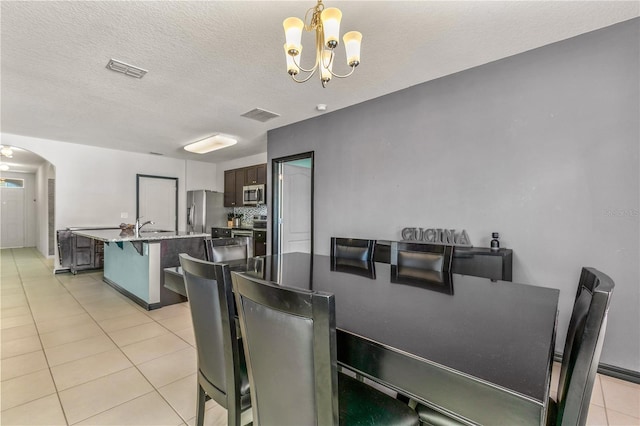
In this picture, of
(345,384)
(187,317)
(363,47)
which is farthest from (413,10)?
(187,317)

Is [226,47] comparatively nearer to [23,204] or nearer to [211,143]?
[211,143]

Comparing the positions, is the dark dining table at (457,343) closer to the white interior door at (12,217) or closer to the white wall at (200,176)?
the white wall at (200,176)

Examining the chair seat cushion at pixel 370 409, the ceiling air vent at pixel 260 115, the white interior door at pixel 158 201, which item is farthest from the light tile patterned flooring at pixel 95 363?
the white interior door at pixel 158 201

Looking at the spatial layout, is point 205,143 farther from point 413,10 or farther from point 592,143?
point 592,143

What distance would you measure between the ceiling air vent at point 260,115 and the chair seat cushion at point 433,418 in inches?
147

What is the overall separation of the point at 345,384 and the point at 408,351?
49 centimetres

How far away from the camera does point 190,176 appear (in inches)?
300

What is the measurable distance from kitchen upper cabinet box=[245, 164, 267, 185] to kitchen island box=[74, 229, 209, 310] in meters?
2.53

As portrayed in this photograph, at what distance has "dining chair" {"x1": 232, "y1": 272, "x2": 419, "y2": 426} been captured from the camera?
2.56 feet

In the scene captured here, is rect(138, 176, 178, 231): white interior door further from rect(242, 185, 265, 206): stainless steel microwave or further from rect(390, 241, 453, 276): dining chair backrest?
rect(390, 241, 453, 276): dining chair backrest

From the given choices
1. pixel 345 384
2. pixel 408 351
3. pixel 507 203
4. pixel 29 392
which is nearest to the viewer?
pixel 408 351

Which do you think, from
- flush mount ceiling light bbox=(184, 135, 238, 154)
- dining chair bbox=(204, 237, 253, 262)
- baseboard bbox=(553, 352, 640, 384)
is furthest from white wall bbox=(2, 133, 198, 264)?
baseboard bbox=(553, 352, 640, 384)

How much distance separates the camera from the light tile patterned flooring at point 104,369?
1.76 m

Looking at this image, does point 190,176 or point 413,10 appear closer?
point 413,10
